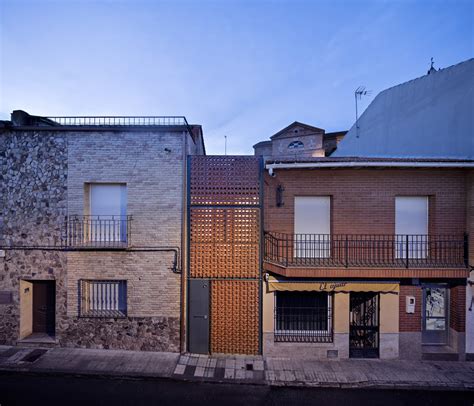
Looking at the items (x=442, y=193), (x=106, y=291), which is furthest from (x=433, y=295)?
(x=106, y=291)

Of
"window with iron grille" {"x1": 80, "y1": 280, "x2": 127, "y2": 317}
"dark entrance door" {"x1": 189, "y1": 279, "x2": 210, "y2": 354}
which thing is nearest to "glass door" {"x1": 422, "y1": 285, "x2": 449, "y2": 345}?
"dark entrance door" {"x1": 189, "y1": 279, "x2": 210, "y2": 354}

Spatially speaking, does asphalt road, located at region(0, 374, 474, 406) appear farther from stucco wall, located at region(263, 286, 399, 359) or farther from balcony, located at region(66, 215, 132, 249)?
balcony, located at region(66, 215, 132, 249)

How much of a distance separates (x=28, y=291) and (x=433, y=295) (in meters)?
13.2

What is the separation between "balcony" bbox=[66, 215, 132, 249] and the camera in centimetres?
884

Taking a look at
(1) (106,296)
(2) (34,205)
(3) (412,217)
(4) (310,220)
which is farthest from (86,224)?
(3) (412,217)

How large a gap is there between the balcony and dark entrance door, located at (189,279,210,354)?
256 cm

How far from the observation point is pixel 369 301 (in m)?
9.03

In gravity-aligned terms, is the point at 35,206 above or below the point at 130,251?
above

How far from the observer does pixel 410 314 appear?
8.76 m

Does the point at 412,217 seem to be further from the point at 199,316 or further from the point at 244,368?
the point at 199,316

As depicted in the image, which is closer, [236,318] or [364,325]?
[236,318]

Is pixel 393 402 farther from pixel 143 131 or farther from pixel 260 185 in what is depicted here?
pixel 143 131

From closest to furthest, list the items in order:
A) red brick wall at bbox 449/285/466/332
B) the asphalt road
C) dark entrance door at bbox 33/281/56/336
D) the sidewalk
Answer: the asphalt road < the sidewalk < red brick wall at bbox 449/285/466/332 < dark entrance door at bbox 33/281/56/336

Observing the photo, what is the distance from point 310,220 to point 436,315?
16.7 ft
